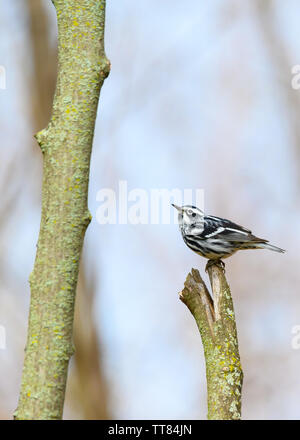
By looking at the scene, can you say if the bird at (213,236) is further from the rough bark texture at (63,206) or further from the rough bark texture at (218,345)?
the rough bark texture at (63,206)

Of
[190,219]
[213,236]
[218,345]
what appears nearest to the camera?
[218,345]

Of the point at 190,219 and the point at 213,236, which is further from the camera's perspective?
the point at 190,219

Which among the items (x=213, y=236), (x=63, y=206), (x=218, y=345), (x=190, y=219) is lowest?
(x=218, y=345)

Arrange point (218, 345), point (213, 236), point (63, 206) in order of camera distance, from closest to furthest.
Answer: point (63, 206)
point (218, 345)
point (213, 236)

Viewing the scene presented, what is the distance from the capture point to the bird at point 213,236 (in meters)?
4.97

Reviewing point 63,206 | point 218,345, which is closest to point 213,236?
point 218,345

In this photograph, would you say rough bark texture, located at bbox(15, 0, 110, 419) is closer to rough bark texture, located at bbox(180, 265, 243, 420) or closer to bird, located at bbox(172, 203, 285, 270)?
rough bark texture, located at bbox(180, 265, 243, 420)

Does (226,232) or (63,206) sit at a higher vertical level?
(226,232)

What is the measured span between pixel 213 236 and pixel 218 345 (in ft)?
7.87

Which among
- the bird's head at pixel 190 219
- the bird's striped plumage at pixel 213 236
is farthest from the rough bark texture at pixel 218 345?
the bird's head at pixel 190 219

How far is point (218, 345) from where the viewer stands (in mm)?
2727

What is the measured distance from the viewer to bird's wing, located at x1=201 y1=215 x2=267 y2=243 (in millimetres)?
5102

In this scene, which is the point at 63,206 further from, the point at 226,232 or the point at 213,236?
the point at 226,232
